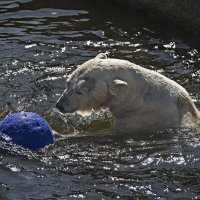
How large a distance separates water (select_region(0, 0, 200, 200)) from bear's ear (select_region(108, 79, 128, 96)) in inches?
23.9

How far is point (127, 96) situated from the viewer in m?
7.66

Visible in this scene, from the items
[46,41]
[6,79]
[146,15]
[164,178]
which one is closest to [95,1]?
[146,15]

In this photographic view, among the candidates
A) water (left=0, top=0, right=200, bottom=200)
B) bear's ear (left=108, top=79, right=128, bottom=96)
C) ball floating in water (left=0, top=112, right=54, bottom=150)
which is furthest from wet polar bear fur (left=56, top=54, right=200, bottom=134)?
ball floating in water (left=0, top=112, right=54, bottom=150)

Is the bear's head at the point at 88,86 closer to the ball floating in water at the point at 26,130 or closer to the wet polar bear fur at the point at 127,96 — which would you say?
the wet polar bear fur at the point at 127,96

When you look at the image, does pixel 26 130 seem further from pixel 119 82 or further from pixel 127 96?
pixel 127 96

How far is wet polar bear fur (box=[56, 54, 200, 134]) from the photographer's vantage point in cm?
746

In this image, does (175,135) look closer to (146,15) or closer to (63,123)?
(63,123)

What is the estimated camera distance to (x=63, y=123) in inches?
335

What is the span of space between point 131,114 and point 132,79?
45cm

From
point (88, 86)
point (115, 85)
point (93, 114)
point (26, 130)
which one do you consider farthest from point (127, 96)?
point (26, 130)

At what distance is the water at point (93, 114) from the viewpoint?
6680 mm

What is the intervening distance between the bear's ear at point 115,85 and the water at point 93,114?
0.61 meters

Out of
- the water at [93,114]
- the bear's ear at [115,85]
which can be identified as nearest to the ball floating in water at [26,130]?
the water at [93,114]

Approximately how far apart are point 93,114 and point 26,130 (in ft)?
4.68
